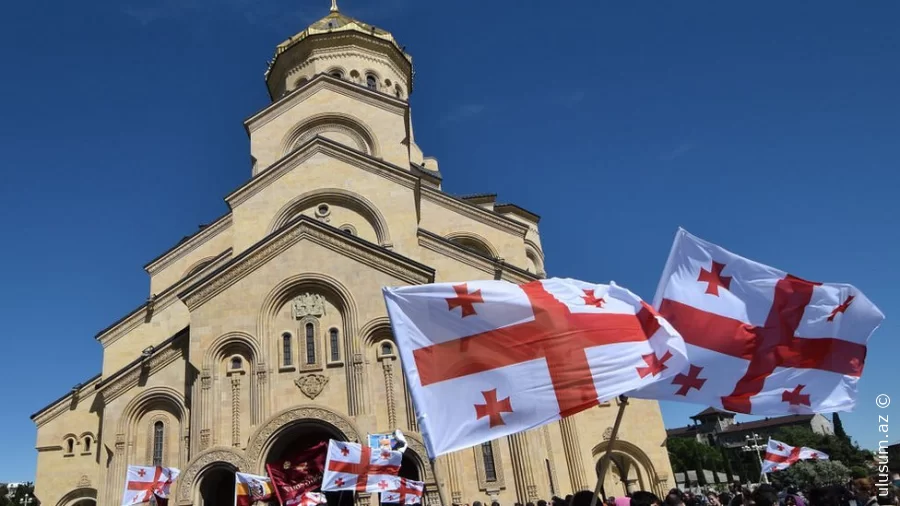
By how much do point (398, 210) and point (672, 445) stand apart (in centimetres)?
6324

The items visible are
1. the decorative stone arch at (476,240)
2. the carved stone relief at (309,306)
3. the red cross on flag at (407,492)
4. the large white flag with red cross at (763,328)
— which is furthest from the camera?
the decorative stone arch at (476,240)

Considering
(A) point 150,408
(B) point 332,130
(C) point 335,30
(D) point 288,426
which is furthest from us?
(C) point 335,30

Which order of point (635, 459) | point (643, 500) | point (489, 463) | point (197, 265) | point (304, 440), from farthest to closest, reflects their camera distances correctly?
point (197, 265), point (635, 459), point (304, 440), point (489, 463), point (643, 500)

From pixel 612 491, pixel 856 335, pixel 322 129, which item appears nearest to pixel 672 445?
pixel 612 491

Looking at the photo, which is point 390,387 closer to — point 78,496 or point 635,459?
point 635,459

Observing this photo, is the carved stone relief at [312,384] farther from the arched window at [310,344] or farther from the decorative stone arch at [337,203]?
the decorative stone arch at [337,203]

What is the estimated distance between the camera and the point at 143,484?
13.2 meters

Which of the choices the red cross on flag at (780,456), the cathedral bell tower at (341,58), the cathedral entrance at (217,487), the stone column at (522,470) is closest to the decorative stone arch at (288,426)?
the cathedral entrance at (217,487)

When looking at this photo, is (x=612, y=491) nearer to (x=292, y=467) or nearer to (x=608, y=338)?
(x=292, y=467)

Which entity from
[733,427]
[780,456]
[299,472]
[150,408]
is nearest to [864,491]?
[780,456]

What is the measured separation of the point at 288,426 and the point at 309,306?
11.2ft

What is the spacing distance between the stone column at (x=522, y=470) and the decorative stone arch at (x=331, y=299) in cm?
458

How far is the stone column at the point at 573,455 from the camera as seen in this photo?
730 inches

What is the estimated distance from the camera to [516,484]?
648 inches
